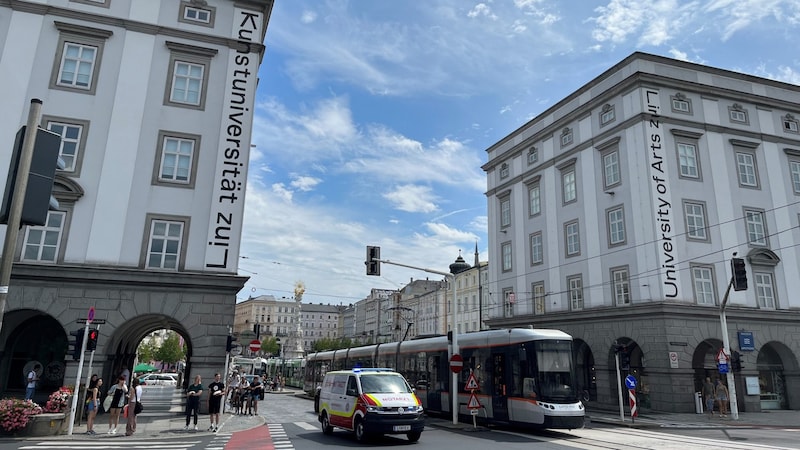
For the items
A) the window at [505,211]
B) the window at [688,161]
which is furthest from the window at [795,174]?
the window at [505,211]

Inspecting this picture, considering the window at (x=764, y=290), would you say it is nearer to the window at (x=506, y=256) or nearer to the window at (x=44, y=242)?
the window at (x=506, y=256)

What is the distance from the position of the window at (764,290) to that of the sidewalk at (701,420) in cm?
602

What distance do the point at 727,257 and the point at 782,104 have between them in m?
12.1

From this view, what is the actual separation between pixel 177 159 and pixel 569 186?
25.2 meters

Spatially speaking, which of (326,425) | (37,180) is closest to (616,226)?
(326,425)

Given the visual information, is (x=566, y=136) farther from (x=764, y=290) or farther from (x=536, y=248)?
(x=764, y=290)

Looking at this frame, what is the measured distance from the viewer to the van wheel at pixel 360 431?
1466 cm

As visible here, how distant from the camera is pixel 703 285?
29.6 metres

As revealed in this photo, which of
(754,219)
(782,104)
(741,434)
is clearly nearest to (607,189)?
(754,219)

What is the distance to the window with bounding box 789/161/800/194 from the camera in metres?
33.7

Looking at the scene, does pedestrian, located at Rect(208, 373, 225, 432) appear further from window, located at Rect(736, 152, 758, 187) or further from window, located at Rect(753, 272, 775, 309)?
window, located at Rect(736, 152, 758, 187)

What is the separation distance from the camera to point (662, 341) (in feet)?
90.1

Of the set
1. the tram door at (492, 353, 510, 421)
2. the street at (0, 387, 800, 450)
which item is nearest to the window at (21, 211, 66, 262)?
the street at (0, 387, 800, 450)

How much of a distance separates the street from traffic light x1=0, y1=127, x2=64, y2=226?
32.5 feet
